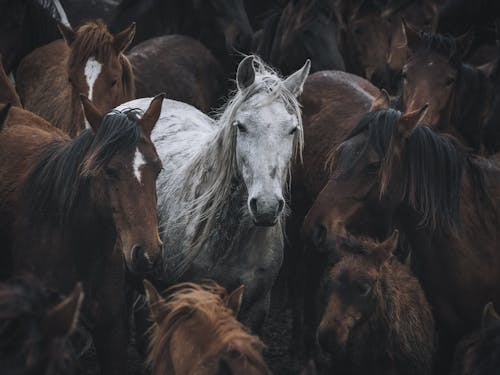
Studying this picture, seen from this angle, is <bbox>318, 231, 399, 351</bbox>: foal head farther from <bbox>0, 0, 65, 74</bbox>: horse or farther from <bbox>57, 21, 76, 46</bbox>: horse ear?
<bbox>0, 0, 65, 74</bbox>: horse

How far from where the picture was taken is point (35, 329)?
2320 millimetres

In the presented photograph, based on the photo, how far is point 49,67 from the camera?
6.72 m

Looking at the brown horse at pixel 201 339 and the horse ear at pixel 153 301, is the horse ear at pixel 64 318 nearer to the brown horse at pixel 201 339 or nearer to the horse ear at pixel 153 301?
the brown horse at pixel 201 339

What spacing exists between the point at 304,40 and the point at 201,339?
207 inches

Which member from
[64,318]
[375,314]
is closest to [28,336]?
[64,318]

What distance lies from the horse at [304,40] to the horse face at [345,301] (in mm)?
3984

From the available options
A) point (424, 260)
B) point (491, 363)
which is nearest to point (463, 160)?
point (424, 260)

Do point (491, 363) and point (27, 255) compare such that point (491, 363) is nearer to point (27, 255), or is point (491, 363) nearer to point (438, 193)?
point (438, 193)

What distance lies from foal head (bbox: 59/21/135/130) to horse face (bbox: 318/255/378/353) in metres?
2.44

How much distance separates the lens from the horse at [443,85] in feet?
17.2

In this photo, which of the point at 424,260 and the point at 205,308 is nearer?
the point at 205,308

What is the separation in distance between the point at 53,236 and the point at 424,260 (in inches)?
76.4

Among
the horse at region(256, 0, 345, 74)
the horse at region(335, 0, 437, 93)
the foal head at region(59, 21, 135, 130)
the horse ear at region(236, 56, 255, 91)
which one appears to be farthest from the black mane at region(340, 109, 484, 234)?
the horse at region(335, 0, 437, 93)

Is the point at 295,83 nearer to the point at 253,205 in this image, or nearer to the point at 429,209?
the point at 253,205
